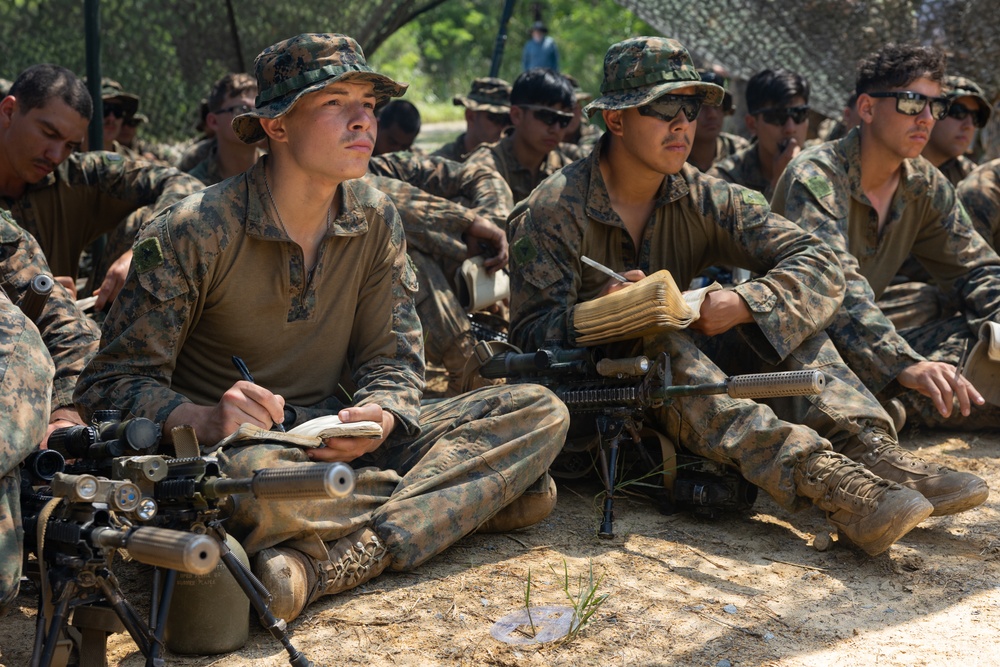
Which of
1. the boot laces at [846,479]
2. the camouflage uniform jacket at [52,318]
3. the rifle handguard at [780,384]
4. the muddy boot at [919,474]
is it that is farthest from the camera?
the camouflage uniform jacket at [52,318]

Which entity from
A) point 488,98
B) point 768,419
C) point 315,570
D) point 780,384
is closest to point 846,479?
point 768,419

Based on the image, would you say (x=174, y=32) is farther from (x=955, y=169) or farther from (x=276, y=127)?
(x=955, y=169)

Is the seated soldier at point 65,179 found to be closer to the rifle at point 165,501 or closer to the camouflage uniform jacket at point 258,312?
the camouflage uniform jacket at point 258,312

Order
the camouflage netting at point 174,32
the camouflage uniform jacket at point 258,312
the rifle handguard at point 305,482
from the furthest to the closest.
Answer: the camouflage netting at point 174,32 < the camouflage uniform jacket at point 258,312 < the rifle handguard at point 305,482

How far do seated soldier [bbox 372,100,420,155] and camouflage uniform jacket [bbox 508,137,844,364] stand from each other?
3.73 m

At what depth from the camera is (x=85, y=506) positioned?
2744mm

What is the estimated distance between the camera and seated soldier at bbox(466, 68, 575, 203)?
7.95m

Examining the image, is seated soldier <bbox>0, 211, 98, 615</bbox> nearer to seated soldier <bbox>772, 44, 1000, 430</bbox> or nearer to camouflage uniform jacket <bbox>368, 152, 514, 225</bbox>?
seated soldier <bbox>772, 44, 1000, 430</bbox>

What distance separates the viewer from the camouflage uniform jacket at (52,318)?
4445 millimetres

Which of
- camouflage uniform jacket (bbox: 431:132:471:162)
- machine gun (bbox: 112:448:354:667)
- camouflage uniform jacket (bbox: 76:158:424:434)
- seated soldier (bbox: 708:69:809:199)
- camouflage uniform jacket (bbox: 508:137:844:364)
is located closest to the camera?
machine gun (bbox: 112:448:354:667)

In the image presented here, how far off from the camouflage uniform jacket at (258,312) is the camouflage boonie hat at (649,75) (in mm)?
1272

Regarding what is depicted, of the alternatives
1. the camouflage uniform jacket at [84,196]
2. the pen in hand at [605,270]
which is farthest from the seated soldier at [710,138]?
the camouflage uniform jacket at [84,196]

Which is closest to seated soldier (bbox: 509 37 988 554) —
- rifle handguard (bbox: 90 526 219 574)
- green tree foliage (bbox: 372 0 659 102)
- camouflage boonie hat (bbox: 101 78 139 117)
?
rifle handguard (bbox: 90 526 219 574)

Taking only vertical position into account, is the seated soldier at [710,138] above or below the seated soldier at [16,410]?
above
